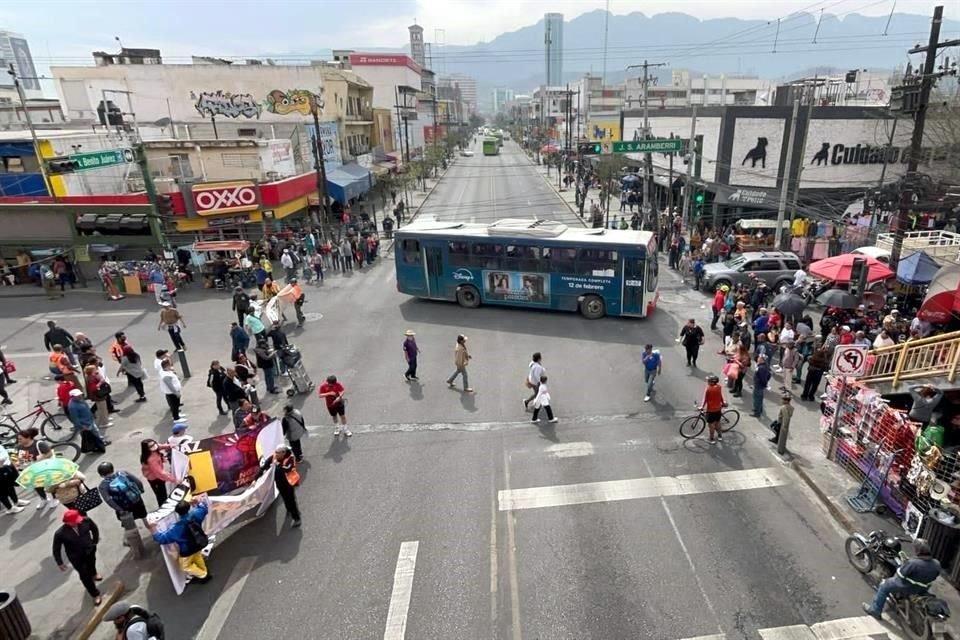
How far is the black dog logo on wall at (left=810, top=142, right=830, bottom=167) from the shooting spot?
1190 inches

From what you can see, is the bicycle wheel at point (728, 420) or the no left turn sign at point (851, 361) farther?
the bicycle wheel at point (728, 420)

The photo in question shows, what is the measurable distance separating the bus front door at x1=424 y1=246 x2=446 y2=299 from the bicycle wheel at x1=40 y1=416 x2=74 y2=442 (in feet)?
39.0

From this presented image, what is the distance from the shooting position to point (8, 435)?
11570 millimetres

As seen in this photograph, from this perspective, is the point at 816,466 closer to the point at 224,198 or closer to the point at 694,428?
the point at 694,428

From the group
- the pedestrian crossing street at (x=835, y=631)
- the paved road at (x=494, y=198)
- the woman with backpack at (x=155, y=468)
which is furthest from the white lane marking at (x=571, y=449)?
the paved road at (x=494, y=198)

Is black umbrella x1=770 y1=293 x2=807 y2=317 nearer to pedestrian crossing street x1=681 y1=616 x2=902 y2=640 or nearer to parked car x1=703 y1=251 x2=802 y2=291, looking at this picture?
parked car x1=703 y1=251 x2=802 y2=291

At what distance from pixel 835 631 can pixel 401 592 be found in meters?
5.77

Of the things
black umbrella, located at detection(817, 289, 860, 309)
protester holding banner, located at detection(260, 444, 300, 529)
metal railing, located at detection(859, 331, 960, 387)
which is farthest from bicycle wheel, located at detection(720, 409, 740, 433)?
protester holding banner, located at detection(260, 444, 300, 529)

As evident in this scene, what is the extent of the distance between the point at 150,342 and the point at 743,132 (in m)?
31.1

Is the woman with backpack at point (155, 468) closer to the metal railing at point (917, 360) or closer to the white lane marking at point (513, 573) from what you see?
the white lane marking at point (513, 573)

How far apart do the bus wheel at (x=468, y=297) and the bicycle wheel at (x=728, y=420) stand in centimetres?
1062

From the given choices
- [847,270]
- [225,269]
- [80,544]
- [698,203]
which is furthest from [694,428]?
[698,203]

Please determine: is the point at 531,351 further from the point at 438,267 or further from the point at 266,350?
the point at 266,350

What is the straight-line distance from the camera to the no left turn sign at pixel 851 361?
10.8 metres
